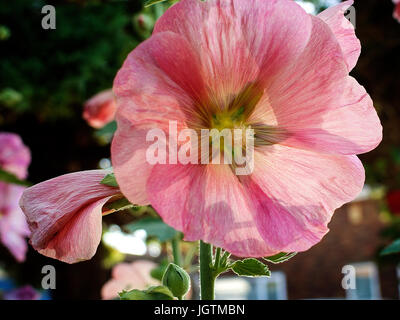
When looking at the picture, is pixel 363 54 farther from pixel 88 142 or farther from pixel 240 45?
pixel 240 45

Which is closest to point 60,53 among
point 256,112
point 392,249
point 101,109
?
point 101,109

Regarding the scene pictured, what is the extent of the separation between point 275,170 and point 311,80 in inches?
2.4

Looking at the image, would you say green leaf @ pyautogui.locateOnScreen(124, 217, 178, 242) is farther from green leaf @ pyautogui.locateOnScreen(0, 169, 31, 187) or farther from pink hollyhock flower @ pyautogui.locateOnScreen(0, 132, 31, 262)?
pink hollyhock flower @ pyautogui.locateOnScreen(0, 132, 31, 262)

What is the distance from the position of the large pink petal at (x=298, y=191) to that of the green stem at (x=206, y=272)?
0.19 ft

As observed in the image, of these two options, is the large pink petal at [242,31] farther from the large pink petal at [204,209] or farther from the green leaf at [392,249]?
the green leaf at [392,249]

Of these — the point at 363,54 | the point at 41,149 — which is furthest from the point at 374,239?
the point at 41,149

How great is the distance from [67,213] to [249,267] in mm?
134

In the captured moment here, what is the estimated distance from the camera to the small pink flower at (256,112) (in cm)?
30

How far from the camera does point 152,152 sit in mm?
298

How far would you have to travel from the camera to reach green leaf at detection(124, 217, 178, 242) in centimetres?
85

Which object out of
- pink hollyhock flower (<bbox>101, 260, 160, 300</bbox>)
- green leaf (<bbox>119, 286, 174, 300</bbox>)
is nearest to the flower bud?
green leaf (<bbox>119, 286, 174, 300</bbox>)

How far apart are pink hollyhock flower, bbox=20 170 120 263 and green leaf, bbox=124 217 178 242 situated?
1.61ft

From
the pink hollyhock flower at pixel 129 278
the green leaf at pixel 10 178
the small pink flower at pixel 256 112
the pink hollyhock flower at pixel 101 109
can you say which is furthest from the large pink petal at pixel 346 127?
the pink hollyhock flower at pixel 101 109

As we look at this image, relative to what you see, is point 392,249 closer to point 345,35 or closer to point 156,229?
point 345,35
